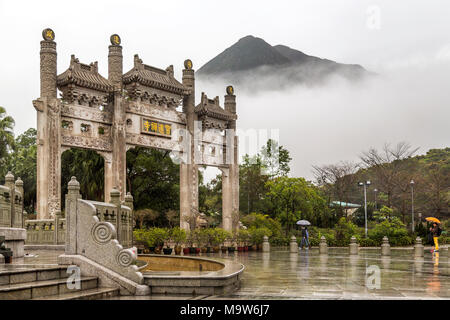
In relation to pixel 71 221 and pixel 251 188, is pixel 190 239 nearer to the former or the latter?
pixel 71 221

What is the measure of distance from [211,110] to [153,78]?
4.19 meters

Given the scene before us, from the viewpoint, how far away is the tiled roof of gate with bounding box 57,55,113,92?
21.1 metres

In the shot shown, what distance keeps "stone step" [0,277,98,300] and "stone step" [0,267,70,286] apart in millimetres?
88

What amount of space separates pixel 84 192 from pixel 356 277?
23733 millimetres

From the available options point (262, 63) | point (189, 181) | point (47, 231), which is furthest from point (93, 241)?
point (262, 63)

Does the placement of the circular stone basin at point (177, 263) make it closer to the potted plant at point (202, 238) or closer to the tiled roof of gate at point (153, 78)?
the potted plant at point (202, 238)

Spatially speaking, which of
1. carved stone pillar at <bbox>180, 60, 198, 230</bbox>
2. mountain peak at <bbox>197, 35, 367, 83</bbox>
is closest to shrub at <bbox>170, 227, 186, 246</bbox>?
carved stone pillar at <bbox>180, 60, 198, 230</bbox>

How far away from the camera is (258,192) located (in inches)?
1730

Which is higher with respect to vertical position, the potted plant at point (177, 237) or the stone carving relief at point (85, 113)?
the stone carving relief at point (85, 113)

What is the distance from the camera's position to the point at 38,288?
6.39 m

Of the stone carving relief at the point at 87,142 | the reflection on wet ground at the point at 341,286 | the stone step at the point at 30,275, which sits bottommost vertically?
the reflection on wet ground at the point at 341,286

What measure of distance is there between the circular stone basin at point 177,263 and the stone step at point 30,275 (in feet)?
15.7

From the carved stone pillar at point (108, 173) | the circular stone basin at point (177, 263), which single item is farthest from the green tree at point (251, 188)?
the circular stone basin at point (177, 263)

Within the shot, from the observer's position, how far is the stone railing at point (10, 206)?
9.53 metres
